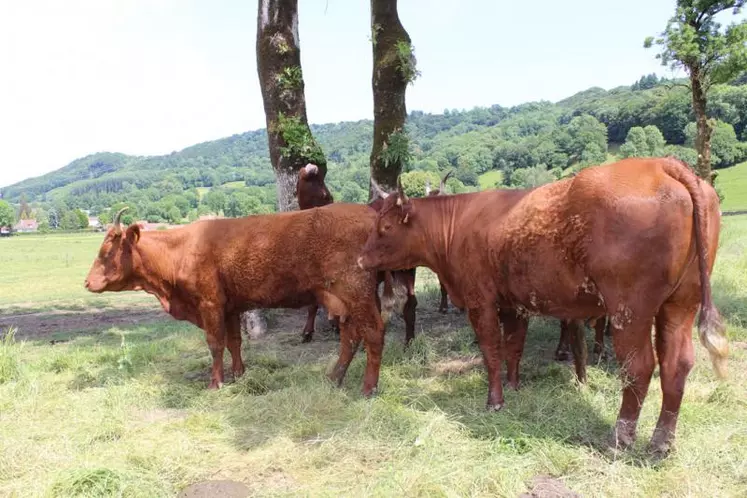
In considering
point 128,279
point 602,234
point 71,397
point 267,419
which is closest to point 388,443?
point 267,419

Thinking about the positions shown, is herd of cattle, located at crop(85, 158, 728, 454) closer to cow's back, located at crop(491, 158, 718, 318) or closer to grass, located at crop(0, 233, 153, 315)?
cow's back, located at crop(491, 158, 718, 318)

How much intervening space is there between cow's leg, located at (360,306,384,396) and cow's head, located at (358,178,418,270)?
518mm

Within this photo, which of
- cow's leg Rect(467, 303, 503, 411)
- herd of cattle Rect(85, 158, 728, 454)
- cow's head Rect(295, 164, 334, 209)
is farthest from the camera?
cow's head Rect(295, 164, 334, 209)

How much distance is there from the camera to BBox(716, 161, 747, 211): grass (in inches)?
1747

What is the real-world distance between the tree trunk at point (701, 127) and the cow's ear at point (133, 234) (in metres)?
11.4

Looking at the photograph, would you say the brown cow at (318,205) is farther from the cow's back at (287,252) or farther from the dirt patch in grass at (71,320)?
the dirt patch in grass at (71,320)

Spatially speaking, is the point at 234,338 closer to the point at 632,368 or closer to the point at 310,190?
the point at 310,190

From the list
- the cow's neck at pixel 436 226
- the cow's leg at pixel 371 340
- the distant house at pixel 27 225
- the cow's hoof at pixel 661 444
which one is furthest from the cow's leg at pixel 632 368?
the distant house at pixel 27 225

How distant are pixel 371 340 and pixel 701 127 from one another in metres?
11.0

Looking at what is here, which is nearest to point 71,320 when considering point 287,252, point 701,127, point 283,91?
point 283,91

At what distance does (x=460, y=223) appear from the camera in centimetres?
554

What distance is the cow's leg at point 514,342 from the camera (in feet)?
18.7

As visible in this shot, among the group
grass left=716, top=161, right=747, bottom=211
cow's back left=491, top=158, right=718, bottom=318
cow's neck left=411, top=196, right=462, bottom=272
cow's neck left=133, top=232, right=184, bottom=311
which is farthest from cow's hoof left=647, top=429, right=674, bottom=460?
grass left=716, top=161, right=747, bottom=211

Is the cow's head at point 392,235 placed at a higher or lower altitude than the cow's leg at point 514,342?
higher
